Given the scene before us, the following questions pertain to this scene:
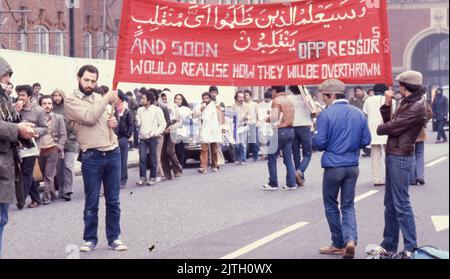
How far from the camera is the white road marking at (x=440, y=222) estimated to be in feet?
41.5

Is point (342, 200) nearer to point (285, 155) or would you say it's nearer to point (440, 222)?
point (440, 222)

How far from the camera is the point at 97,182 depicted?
11.1 metres

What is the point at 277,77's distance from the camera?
11156mm

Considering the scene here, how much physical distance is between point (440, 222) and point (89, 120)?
4.73 meters

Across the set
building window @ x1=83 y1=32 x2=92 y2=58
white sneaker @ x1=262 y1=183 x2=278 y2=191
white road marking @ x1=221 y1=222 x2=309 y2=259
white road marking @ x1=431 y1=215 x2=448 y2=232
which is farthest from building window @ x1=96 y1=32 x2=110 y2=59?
white road marking @ x1=221 y1=222 x2=309 y2=259

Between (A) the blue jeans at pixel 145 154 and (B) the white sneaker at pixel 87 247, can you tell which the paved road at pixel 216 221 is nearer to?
(B) the white sneaker at pixel 87 247

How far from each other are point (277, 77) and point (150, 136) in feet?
30.2

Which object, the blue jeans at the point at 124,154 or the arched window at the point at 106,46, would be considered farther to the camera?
the arched window at the point at 106,46

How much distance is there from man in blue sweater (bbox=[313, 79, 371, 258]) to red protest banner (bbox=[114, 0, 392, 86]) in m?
0.47

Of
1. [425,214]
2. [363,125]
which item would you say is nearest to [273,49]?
[363,125]

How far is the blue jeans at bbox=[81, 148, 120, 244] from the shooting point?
11.1m

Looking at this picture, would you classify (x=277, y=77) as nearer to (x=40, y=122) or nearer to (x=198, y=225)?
(x=198, y=225)

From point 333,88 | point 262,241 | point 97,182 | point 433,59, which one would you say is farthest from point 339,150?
point 433,59

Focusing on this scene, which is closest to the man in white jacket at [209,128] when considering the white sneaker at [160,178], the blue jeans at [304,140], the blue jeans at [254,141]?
the white sneaker at [160,178]
